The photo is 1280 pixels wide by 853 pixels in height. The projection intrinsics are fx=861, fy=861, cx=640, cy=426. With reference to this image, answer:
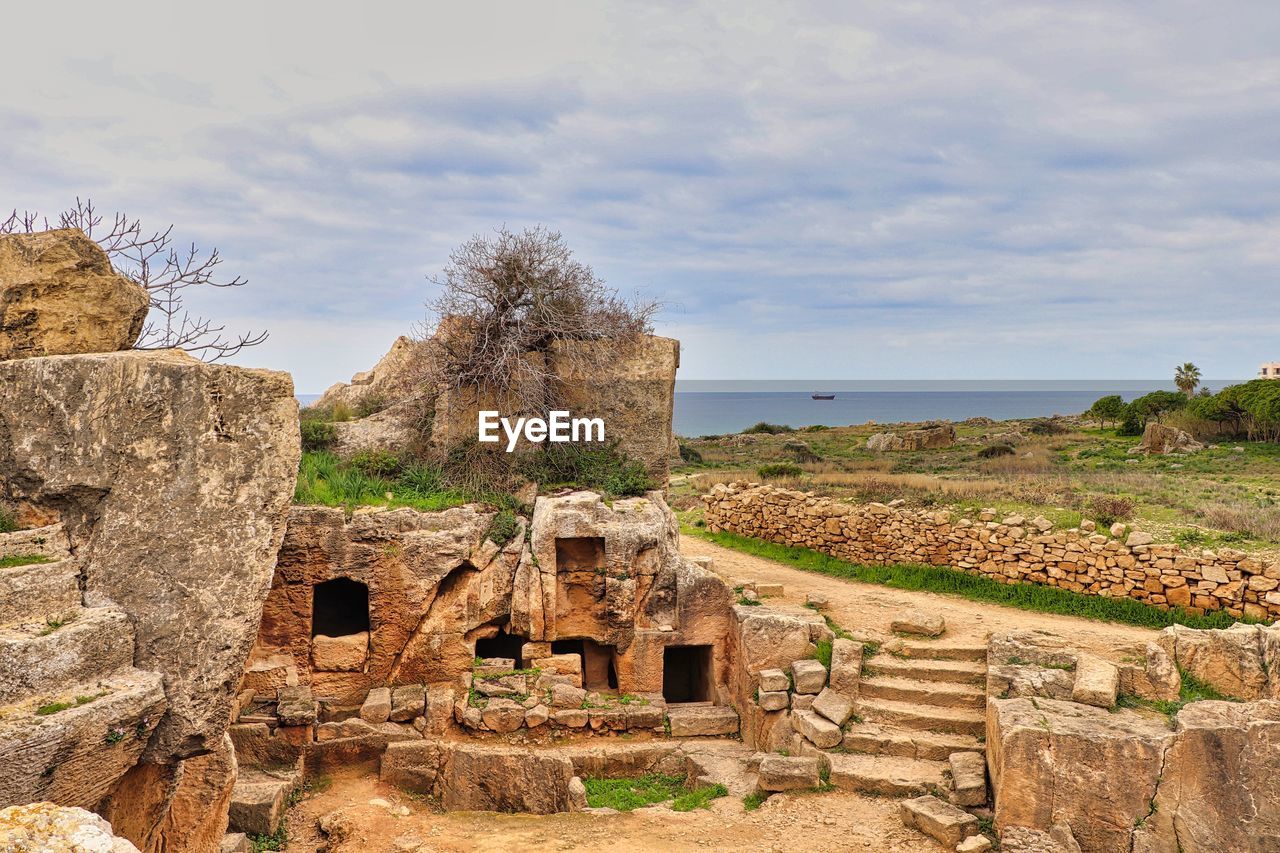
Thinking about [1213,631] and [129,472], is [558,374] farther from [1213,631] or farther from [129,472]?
[1213,631]

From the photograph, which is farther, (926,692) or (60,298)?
(926,692)

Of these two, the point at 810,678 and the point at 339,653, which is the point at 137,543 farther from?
the point at 810,678

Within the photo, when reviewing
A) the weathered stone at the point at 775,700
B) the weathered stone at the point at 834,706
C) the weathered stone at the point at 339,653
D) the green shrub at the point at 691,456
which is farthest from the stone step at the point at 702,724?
the green shrub at the point at 691,456

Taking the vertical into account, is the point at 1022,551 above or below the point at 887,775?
above

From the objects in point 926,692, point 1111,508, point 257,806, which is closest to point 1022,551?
point 1111,508

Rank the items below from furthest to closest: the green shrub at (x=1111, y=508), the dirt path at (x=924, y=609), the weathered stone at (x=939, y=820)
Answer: the green shrub at (x=1111, y=508)
the dirt path at (x=924, y=609)
the weathered stone at (x=939, y=820)

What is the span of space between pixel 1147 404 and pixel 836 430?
17810 mm

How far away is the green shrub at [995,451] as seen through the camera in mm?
31061

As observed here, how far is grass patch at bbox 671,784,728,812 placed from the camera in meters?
10.7

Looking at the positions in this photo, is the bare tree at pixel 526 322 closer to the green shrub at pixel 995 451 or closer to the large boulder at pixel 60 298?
the large boulder at pixel 60 298

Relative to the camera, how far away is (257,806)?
10.2m

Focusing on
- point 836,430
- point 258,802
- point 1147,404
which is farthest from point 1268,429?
point 258,802

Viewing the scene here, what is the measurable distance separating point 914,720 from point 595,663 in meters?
5.27

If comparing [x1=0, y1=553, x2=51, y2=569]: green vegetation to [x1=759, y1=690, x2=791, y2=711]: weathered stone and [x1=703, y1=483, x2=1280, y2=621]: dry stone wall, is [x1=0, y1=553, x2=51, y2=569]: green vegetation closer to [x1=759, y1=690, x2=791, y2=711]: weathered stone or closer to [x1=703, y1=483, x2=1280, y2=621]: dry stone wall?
[x1=759, y1=690, x2=791, y2=711]: weathered stone
